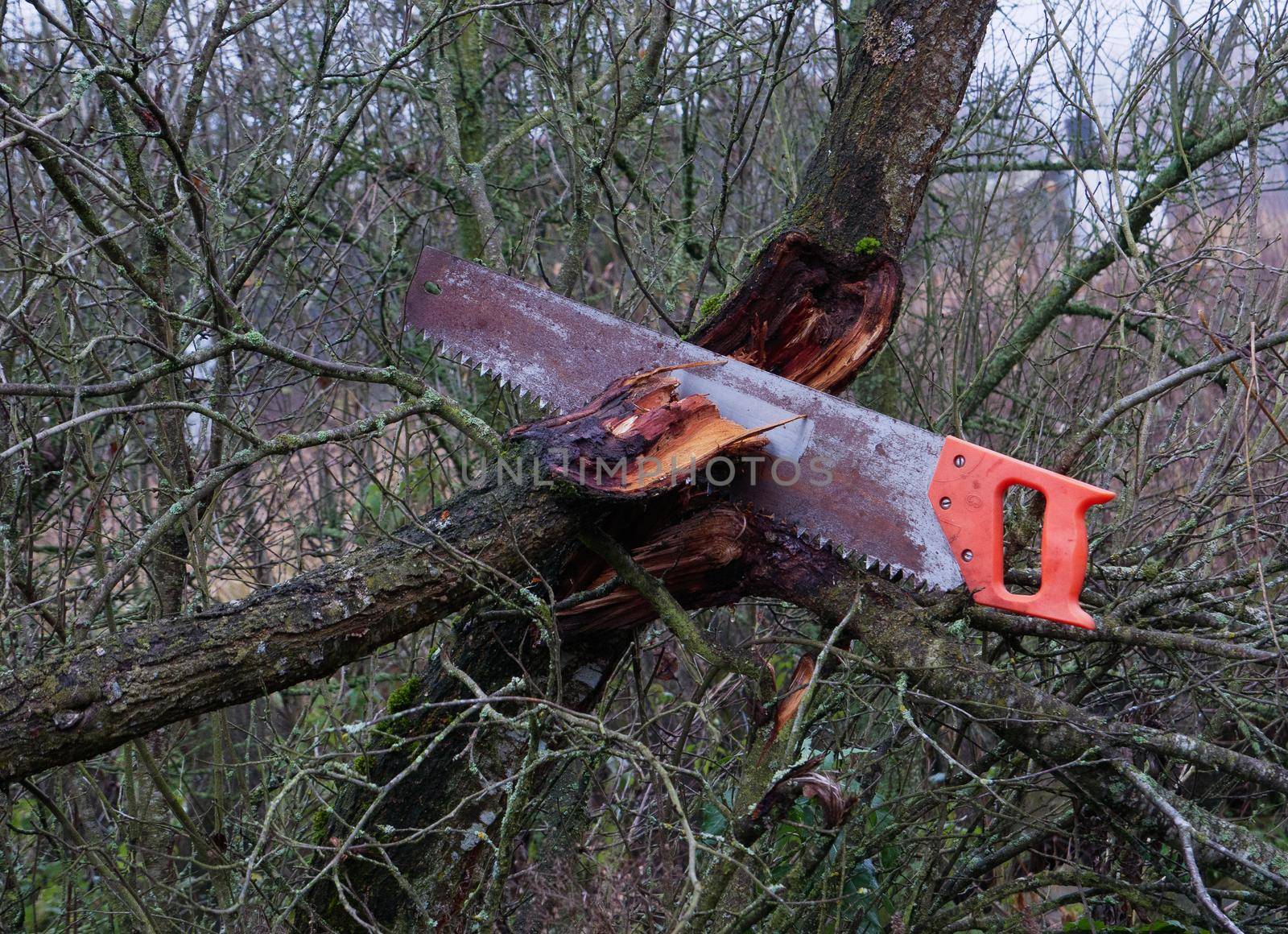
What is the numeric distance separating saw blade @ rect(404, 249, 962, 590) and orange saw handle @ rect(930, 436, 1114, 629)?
56 mm

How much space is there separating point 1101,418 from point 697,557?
1.16m

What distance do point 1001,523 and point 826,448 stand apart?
0.56 metres

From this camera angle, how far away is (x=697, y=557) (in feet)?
9.54

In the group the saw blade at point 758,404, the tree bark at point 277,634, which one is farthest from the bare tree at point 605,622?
the saw blade at point 758,404

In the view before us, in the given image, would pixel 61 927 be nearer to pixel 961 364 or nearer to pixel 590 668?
pixel 590 668

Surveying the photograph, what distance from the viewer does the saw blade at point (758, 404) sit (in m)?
2.97

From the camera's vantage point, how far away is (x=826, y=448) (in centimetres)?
306

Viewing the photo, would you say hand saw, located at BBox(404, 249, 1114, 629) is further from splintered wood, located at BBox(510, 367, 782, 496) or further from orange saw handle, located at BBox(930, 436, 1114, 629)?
splintered wood, located at BBox(510, 367, 782, 496)

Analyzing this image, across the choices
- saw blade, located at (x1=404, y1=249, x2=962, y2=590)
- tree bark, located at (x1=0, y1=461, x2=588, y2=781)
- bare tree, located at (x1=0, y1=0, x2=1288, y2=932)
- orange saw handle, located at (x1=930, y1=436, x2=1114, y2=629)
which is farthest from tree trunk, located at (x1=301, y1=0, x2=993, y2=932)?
orange saw handle, located at (x1=930, y1=436, x2=1114, y2=629)

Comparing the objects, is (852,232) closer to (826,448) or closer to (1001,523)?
(826,448)

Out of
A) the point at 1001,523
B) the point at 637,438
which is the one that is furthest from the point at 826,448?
the point at 637,438

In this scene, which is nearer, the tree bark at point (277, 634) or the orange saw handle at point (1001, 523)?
the tree bark at point (277, 634)

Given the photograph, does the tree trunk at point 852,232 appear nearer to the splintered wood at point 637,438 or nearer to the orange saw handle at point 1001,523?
the splintered wood at point 637,438

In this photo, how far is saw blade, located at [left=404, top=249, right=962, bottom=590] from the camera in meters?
2.97
